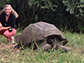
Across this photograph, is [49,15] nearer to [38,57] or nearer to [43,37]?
[43,37]

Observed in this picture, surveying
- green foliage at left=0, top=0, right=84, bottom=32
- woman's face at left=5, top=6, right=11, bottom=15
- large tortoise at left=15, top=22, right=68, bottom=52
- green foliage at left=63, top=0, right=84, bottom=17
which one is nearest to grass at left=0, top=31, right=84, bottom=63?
large tortoise at left=15, top=22, right=68, bottom=52

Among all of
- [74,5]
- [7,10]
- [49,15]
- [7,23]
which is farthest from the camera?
[49,15]

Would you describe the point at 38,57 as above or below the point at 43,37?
below

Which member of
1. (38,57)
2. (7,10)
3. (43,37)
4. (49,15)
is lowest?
(49,15)

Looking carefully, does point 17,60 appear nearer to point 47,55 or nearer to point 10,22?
point 47,55

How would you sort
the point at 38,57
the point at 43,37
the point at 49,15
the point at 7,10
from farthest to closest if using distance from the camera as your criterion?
the point at 49,15 < the point at 7,10 < the point at 43,37 < the point at 38,57

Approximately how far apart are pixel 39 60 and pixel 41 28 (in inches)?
38.8

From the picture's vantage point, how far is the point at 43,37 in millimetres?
3504

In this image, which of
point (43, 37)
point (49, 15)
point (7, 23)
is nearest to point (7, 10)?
point (7, 23)

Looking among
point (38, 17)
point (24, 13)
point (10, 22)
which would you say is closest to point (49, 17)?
point (38, 17)

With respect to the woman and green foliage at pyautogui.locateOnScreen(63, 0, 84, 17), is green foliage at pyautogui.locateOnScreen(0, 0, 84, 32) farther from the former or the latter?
the woman

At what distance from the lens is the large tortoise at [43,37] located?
3512 mm

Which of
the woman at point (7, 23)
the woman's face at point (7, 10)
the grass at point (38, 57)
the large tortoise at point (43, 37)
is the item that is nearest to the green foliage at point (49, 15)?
the woman at point (7, 23)

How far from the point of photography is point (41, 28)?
3.70 meters
